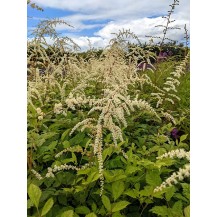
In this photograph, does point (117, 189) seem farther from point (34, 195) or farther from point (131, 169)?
point (34, 195)

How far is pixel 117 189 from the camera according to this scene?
160cm

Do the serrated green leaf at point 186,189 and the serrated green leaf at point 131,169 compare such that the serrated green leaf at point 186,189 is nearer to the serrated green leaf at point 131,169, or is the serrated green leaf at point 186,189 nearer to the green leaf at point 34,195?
the serrated green leaf at point 131,169

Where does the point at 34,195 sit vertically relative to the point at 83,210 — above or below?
above

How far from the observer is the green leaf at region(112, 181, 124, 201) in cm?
158

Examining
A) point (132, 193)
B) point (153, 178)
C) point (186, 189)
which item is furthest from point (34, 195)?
point (186, 189)

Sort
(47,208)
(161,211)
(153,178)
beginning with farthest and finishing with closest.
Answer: (153,178) < (161,211) < (47,208)

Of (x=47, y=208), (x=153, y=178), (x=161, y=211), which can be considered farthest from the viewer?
(x=153, y=178)

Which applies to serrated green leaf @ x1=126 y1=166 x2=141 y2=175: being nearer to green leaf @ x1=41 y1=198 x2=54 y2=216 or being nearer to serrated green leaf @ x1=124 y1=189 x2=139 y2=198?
serrated green leaf @ x1=124 y1=189 x2=139 y2=198

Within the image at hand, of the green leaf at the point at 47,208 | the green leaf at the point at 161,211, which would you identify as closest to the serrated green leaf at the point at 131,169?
the green leaf at the point at 161,211

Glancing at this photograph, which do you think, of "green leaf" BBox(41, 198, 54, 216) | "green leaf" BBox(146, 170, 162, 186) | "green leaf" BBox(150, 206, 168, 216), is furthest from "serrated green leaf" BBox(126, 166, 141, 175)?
"green leaf" BBox(41, 198, 54, 216)

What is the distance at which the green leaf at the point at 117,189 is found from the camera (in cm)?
158
